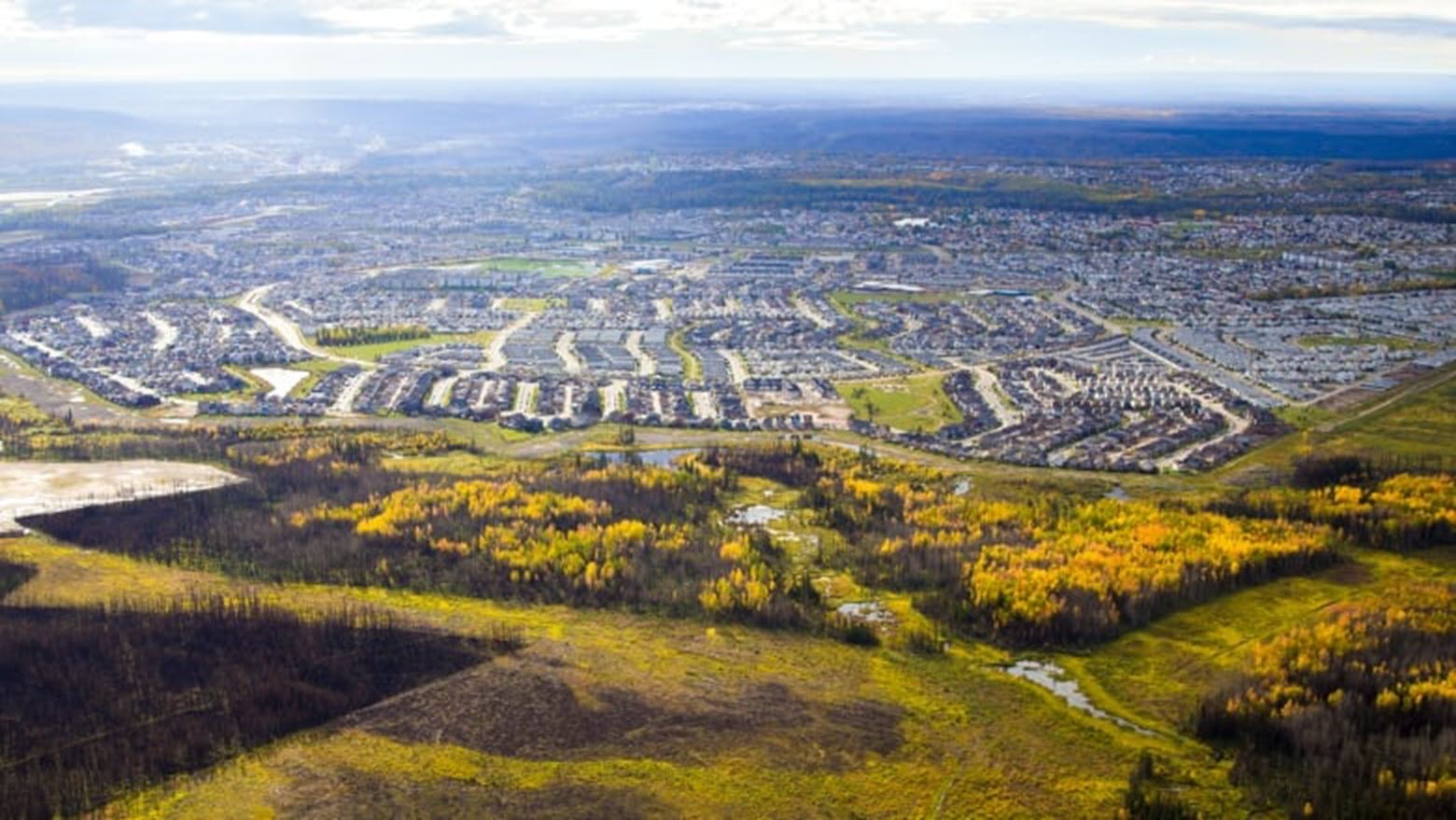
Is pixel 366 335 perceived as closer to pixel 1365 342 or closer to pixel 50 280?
pixel 50 280

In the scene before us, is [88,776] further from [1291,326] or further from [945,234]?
[945,234]

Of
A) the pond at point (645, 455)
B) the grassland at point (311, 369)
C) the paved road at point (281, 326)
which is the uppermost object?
the pond at point (645, 455)

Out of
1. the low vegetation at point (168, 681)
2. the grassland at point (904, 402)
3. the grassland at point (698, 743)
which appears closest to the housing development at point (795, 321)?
the grassland at point (904, 402)

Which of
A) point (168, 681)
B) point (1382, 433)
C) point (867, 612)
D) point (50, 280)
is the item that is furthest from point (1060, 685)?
point (50, 280)

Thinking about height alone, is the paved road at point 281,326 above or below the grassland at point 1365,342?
below

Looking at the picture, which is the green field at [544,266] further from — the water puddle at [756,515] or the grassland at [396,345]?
the water puddle at [756,515]

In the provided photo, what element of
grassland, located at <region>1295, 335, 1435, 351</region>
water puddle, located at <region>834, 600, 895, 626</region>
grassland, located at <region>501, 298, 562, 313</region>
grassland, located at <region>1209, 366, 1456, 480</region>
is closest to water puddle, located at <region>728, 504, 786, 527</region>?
water puddle, located at <region>834, 600, 895, 626</region>
